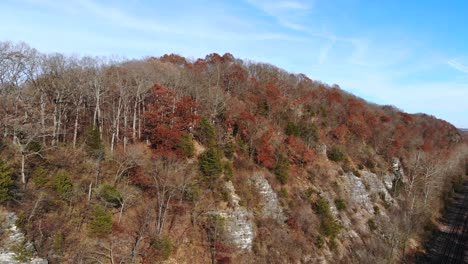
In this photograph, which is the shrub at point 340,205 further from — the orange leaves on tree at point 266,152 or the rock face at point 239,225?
the rock face at point 239,225

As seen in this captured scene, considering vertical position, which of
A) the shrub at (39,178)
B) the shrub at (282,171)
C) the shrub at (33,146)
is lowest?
the shrub at (39,178)

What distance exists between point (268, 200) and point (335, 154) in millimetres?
19458

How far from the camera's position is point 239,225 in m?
35.7

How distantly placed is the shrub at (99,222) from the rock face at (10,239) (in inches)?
211

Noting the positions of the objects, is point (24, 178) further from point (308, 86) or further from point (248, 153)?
point (308, 86)

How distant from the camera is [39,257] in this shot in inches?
899

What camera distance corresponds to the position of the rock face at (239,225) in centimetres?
3484

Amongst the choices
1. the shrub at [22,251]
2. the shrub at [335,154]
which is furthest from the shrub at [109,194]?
the shrub at [335,154]

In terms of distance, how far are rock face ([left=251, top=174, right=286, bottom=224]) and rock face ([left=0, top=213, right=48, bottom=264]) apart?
78.9 ft

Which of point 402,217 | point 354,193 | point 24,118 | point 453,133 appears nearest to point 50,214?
point 24,118

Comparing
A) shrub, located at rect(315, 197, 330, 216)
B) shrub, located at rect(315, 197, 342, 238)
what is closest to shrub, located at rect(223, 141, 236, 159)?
shrub, located at rect(315, 197, 330, 216)

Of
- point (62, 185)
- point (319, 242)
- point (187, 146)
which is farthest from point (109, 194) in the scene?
point (319, 242)

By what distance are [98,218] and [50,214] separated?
151 inches

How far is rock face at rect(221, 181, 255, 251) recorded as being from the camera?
114ft
